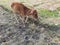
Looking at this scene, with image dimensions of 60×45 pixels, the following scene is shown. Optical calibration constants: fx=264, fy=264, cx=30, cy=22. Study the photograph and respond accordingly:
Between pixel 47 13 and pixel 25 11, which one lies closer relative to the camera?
pixel 25 11

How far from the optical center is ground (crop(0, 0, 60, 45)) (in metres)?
4.14

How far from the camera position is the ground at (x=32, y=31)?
4135 mm

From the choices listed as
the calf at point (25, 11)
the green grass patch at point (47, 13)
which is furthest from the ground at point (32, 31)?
the calf at point (25, 11)

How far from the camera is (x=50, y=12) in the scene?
196 inches

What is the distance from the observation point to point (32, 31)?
4359mm

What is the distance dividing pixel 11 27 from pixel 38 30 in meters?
0.48

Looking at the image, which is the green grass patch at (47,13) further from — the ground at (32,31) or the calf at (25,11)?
the calf at (25,11)

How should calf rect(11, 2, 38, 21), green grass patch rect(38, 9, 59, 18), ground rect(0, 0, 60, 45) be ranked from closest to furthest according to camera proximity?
ground rect(0, 0, 60, 45) < calf rect(11, 2, 38, 21) < green grass patch rect(38, 9, 59, 18)

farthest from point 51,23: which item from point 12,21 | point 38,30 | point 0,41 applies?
point 0,41

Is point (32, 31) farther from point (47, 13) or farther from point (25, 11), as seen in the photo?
point (47, 13)

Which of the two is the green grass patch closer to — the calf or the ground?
the ground

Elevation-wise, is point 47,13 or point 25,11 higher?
point 25,11

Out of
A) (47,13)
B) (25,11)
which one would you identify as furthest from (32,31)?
(47,13)

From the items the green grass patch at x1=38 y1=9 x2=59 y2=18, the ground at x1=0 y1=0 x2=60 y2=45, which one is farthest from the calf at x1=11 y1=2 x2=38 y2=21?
the green grass patch at x1=38 y1=9 x2=59 y2=18
